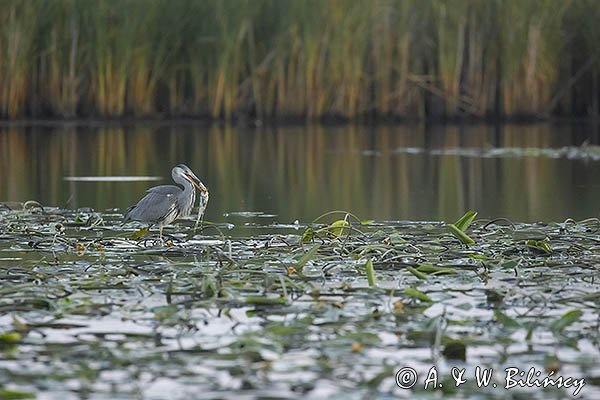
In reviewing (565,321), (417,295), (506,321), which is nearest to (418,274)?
(417,295)

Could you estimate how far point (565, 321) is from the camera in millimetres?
4688

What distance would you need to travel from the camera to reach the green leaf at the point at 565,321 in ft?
15.3

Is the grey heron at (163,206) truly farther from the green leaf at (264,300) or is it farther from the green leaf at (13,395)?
the green leaf at (13,395)

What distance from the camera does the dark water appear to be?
31.1 ft

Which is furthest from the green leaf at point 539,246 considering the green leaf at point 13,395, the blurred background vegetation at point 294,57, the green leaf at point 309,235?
the blurred background vegetation at point 294,57

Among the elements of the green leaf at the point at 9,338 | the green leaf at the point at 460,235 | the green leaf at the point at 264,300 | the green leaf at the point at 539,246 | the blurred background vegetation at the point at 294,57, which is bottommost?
the green leaf at the point at 9,338

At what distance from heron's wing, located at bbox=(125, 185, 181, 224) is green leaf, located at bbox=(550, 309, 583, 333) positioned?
9.90 feet

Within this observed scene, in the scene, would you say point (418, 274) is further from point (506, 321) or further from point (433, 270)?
point (506, 321)

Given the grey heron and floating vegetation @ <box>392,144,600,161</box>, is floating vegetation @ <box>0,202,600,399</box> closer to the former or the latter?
the grey heron

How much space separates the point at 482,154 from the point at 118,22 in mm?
5727

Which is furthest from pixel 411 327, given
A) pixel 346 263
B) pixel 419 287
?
pixel 346 263

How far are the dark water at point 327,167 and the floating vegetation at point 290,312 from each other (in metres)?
1.93

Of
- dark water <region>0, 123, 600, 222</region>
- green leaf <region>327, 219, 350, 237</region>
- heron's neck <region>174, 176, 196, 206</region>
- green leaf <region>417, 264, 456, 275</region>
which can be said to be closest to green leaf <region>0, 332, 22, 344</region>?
green leaf <region>417, 264, 456, 275</region>

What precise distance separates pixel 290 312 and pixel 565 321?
94 centimetres
